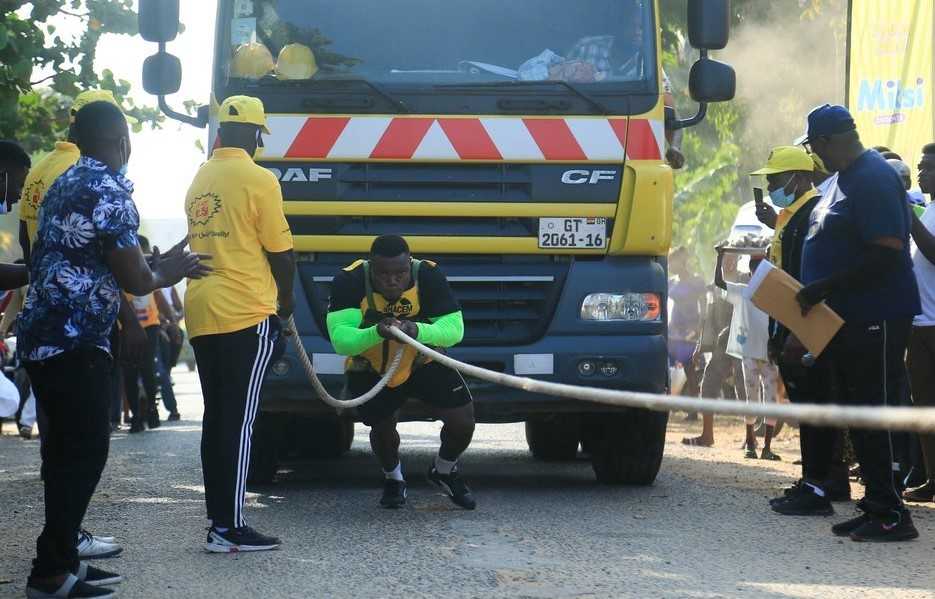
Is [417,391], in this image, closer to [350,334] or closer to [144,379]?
[350,334]

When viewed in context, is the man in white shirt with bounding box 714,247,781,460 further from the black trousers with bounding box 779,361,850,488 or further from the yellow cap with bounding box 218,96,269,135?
the yellow cap with bounding box 218,96,269,135

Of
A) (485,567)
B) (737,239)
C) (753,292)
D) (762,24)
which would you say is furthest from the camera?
(762,24)

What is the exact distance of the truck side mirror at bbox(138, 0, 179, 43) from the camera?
372 inches

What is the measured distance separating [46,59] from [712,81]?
7.03 meters

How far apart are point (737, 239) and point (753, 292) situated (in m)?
6.61

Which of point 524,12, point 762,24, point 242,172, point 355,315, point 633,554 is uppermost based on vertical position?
point 762,24

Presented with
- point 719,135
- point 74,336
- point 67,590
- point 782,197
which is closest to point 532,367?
point 782,197

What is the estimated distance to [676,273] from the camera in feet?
58.3

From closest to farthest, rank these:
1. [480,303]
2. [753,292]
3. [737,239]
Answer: [753,292] → [480,303] → [737,239]

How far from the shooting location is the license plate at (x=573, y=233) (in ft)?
30.9

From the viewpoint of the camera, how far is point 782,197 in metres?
9.71

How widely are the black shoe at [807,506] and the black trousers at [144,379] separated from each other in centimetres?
798

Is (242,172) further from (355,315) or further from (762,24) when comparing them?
(762,24)

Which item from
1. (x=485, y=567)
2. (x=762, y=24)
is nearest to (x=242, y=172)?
(x=485, y=567)
